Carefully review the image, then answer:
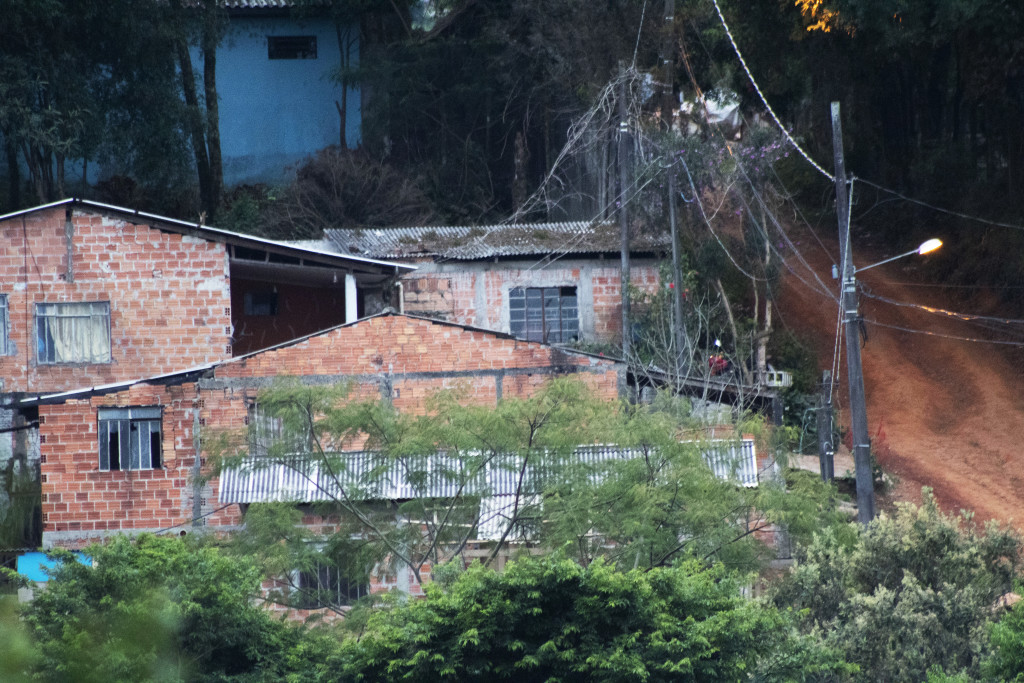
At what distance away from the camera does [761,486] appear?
1482 cm

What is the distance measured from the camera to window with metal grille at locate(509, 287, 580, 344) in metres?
25.6

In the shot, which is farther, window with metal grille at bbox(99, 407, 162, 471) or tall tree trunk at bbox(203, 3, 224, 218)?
tall tree trunk at bbox(203, 3, 224, 218)

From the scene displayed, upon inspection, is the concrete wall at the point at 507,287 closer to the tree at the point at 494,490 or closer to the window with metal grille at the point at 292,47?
the tree at the point at 494,490

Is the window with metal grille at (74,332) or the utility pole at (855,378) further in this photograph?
the window with metal grille at (74,332)

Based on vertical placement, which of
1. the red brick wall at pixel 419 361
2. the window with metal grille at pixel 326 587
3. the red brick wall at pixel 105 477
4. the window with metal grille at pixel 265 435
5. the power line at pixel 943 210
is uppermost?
the power line at pixel 943 210

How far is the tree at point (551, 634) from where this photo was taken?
10570mm

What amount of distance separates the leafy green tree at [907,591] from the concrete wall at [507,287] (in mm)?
11760

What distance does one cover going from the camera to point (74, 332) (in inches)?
894

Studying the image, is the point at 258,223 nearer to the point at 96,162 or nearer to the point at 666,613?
the point at 96,162

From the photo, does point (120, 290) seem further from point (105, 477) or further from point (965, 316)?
point (965, 316)

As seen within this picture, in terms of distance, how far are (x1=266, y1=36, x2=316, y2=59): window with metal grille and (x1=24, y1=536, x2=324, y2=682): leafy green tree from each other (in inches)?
955

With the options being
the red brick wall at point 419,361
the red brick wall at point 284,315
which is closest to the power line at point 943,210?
the red brick wall at point 419,361

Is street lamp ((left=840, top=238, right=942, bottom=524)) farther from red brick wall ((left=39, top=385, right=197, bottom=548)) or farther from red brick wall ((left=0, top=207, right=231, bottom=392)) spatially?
red brick wall ((left=0, top=207, right=231, bottom=392))

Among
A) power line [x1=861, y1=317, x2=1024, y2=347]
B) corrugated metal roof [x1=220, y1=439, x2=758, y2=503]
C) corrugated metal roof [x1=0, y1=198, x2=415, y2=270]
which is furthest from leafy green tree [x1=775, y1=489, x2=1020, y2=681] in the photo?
power line [x1=861, y1=317, x2=1024, y2=347]
